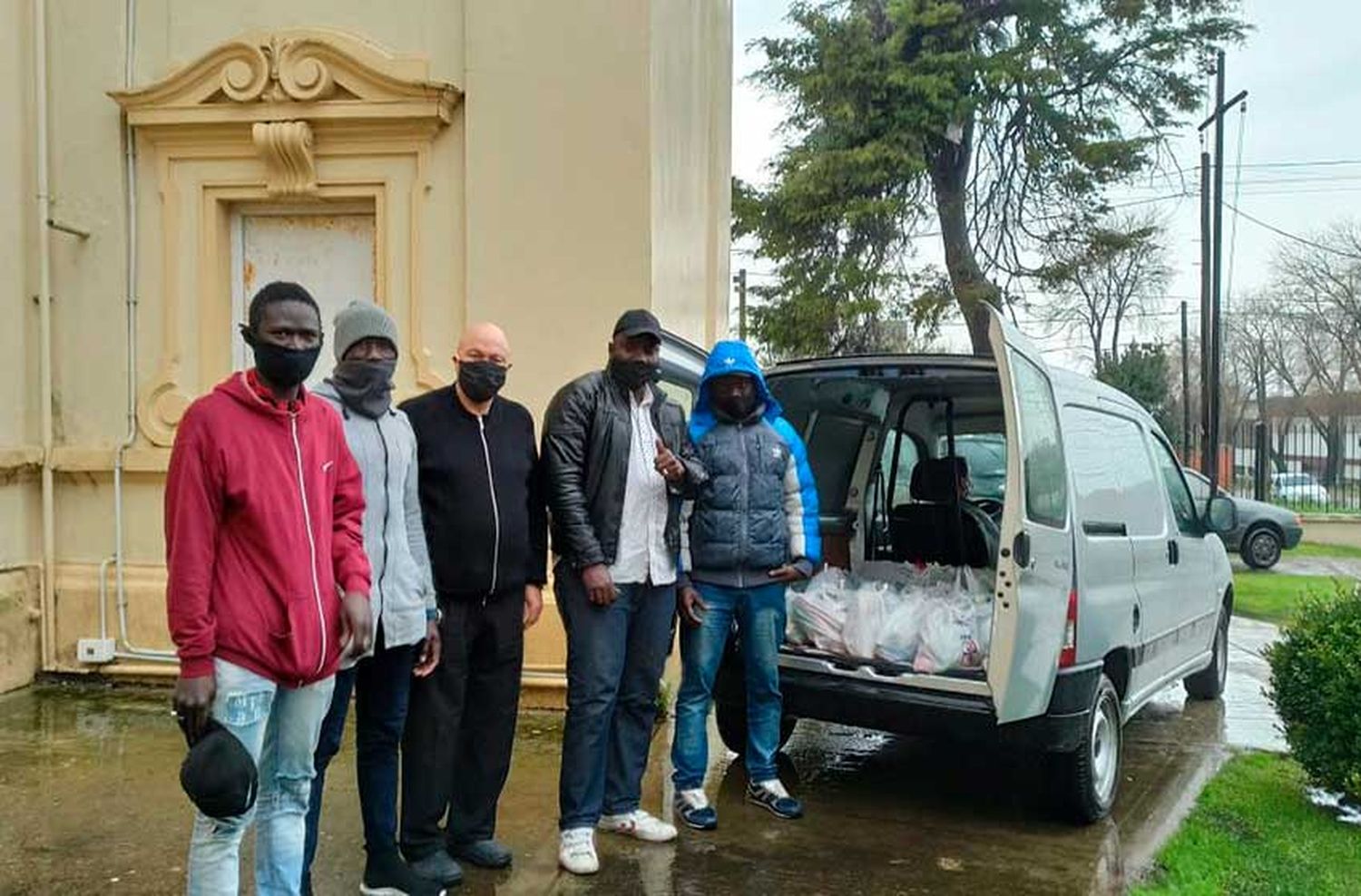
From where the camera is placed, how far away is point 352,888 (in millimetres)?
4070

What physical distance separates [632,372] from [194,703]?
2080 millimetres

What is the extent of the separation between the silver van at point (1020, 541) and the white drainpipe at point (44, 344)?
4.18m

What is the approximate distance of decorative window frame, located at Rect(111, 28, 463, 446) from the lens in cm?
668

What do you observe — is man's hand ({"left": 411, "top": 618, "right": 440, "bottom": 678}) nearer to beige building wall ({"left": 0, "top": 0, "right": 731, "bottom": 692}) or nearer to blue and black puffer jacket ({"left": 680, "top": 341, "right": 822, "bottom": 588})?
blue and black puffer jacket ({"left": 680, "top": 341, "right": 822, "bottom": 588})

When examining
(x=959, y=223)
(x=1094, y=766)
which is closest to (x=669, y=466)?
(x=1094, y=766)

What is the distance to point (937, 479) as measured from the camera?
643 cm

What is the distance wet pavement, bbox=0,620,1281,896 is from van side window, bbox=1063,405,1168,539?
1.28m

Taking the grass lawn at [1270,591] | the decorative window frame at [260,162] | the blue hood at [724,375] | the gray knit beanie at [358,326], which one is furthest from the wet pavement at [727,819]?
the grass lawn at [1270,591]

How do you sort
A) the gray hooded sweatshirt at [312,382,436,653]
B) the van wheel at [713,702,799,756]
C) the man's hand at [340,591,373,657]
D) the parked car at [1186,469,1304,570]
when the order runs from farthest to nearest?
Result: the parked car at [1186,469,1304,570]
the van wheel at [713,702,799,756]
the gray hooded sweatshirt at [312,382,436,653]
the man's hand at [340,591,373,657]

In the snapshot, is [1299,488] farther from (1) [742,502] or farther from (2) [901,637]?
(1) [742,502]

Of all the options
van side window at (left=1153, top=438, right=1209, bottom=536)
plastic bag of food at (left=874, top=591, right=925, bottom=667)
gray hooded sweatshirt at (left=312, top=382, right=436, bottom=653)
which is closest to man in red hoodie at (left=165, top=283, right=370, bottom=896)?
gray hooded sweatshirt at (left=312, top=382, right=436, bottom=653)

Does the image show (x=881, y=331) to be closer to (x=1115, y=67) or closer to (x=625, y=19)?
(x=1115, y=67)

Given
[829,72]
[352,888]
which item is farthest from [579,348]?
[829,72]

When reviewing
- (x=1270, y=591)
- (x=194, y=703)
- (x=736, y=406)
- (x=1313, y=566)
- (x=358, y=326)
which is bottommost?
(x=1313, y=566)
